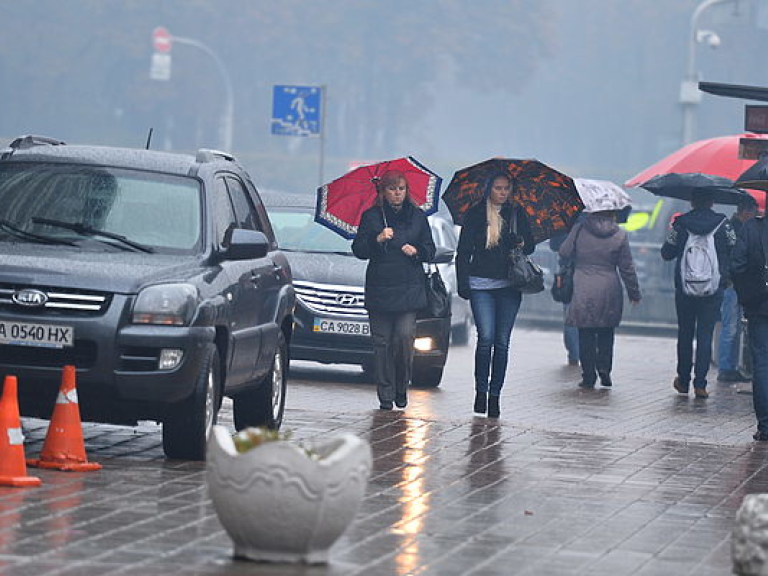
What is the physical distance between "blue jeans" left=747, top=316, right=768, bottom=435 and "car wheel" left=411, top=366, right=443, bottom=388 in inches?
183

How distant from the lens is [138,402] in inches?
431

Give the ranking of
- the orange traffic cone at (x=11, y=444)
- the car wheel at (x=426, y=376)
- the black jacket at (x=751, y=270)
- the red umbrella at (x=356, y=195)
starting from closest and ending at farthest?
the orange traffic cone at (x=11, y=444) → the black jacket at (x=751, y=270) → the red umbrella at (x=356, y=195) → the car wheel at (x=426, y=376)

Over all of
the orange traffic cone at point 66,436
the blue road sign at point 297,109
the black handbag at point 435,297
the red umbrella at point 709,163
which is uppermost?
the blue road sign at point 297,109

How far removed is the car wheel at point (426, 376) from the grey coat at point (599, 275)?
1683 mm

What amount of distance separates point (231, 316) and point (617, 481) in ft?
7.19

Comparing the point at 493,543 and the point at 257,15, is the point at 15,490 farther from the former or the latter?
the point at 257,15

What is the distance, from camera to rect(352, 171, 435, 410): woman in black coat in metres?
15.3

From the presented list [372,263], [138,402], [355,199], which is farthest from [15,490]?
[355,199]

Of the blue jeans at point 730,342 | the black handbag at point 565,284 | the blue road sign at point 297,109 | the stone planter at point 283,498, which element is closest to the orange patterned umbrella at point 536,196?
the black handbag at point 565,284

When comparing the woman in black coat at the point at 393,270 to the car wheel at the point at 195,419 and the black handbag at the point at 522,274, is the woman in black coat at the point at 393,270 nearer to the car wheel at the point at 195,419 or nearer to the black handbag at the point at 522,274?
the black handbag at the point at 522,274

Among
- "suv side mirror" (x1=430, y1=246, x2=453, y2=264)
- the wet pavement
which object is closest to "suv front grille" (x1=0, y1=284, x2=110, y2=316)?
the wet pavement

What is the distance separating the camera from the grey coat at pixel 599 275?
19.8 m

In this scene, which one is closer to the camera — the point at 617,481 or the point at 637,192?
the point at 617,481

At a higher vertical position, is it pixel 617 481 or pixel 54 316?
pixel 54 316
